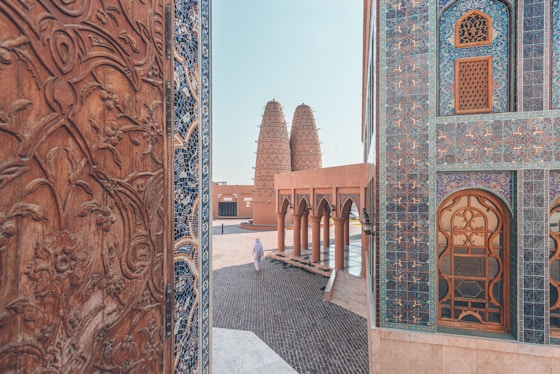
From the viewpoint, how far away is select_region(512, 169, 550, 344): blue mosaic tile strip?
3.18 metres

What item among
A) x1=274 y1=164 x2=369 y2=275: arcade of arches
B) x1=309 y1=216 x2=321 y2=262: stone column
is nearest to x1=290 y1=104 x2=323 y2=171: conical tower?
x1=274 y1=164 x2=369 y2=275: arcade of arches

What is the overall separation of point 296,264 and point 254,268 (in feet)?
5.12

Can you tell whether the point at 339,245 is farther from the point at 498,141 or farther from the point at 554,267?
the point at 498,141

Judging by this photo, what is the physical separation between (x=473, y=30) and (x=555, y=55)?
0.94 meters

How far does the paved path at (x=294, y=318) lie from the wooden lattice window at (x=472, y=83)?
399 centimetres

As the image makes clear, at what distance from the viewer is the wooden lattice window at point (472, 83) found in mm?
3438

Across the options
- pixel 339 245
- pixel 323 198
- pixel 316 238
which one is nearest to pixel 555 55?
pixel 339 245

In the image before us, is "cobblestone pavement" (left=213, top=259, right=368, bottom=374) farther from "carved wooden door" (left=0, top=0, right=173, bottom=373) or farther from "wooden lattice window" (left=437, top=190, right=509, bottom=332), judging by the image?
"carved wooden door" (left=0, top=0, right=173, bottom=373)

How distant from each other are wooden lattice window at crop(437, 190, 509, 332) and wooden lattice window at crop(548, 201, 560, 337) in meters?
0.45

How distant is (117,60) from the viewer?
3.25 feet

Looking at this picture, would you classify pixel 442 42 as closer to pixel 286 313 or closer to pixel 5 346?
pixel 5 346

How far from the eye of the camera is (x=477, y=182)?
338cm

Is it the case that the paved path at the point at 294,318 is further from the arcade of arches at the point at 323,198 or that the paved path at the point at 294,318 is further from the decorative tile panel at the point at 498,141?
the decorative tile panel at the point at 498,141

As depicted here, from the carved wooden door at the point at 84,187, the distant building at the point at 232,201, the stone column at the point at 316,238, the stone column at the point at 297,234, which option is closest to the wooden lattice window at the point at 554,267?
the carved wooden door at the point at 84,187
